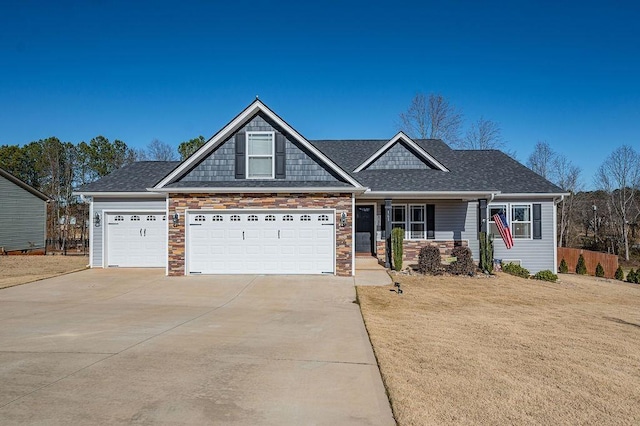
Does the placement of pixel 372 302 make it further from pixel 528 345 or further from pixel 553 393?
pixel 553 393

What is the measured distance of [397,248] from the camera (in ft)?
51.5

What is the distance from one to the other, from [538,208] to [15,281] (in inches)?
783

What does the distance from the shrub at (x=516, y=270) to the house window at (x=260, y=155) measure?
10234 millimetres

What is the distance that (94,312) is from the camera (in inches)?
366

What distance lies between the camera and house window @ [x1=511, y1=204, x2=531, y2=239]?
18703mm

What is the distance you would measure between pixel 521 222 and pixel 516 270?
2.62 metres

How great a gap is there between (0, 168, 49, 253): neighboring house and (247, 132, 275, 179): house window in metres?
20.1

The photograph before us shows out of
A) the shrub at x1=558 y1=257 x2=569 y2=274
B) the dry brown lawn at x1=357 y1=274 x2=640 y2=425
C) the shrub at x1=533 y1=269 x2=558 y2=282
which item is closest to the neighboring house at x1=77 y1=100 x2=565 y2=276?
the shrub at x1=533 y1=269 x2=558 y2=282

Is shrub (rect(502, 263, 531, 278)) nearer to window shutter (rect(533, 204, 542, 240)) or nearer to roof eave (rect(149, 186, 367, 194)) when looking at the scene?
window shutter (rect(533, 204, 542, 240))

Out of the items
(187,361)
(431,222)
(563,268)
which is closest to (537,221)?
(563,268)

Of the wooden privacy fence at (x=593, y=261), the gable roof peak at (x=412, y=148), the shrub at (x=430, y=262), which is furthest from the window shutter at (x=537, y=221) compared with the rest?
the shrub at (x=430, y=262)

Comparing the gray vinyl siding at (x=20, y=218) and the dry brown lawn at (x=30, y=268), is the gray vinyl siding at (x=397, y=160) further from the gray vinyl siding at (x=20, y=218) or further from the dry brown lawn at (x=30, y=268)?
the gray vinyl siding at (x=20, y=218)

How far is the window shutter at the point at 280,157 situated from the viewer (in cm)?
1509

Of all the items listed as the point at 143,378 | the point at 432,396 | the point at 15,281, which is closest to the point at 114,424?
the point at 143,378
